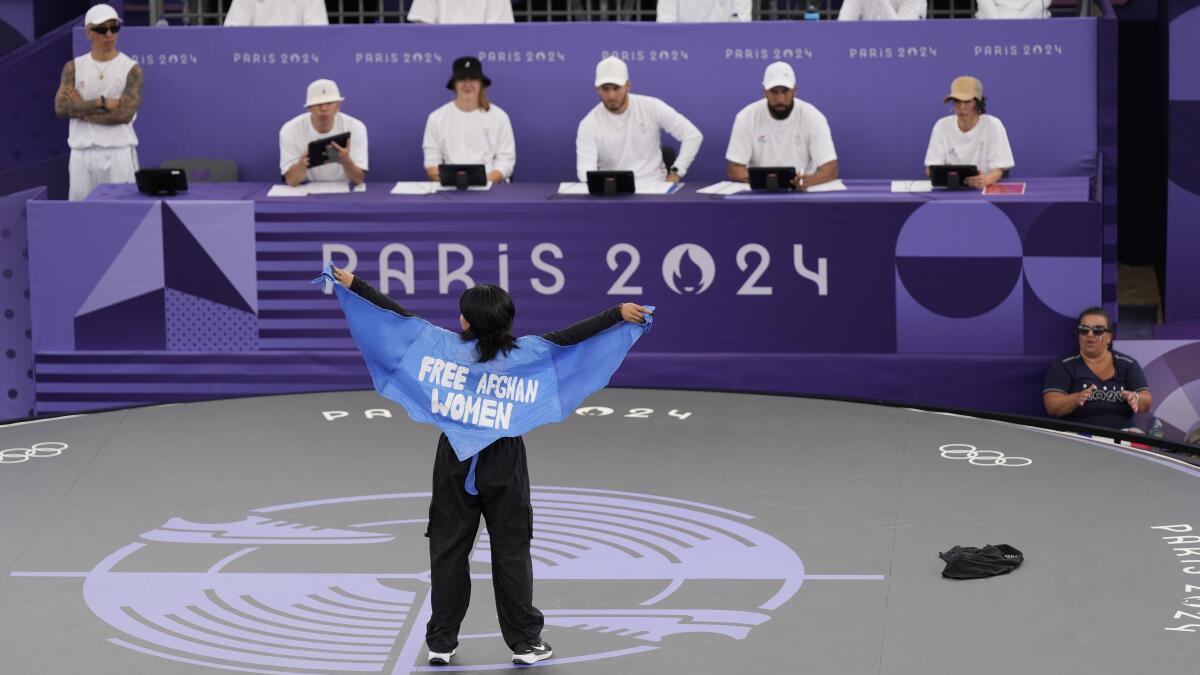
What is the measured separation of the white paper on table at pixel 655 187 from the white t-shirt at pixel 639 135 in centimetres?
35

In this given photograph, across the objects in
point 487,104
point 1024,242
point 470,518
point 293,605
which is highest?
point 487,104

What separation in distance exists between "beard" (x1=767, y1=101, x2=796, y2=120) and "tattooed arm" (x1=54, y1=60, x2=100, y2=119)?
4.68 meters

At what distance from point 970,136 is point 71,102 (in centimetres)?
620

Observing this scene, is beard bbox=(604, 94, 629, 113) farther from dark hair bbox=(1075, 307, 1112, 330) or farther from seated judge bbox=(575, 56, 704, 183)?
dark hair bbox=(1075, 307, 1112, 330)

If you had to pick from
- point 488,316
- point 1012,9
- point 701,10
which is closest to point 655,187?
point 701,10

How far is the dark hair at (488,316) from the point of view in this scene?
6.19m

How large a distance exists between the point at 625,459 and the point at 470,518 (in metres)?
2.75

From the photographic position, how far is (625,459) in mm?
8836

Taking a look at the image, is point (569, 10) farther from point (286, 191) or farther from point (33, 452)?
point (33, 452)

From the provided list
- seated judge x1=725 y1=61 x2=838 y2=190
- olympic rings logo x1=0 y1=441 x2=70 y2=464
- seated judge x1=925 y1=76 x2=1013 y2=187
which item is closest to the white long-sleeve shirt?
seated judge x1=925 y1=76 x2=1013 y2=187

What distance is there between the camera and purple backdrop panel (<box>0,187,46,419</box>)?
38.1 feet

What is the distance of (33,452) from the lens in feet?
29.7

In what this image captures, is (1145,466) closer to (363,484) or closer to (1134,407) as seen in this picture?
(1134,407)

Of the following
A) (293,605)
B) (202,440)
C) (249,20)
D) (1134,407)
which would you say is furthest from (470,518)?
(249,20)
